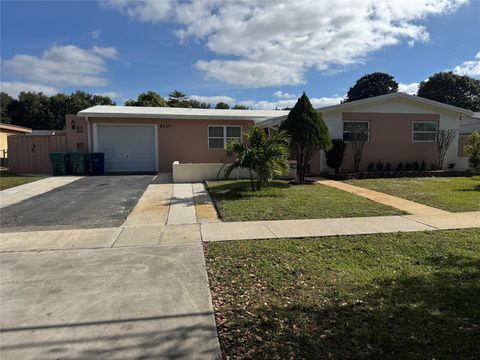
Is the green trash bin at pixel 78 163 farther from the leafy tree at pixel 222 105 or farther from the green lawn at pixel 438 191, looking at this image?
the leafy tree at pixel 222 105

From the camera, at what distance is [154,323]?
10.7ft

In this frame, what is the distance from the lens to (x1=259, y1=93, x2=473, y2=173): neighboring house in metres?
16.2

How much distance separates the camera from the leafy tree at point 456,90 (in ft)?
165

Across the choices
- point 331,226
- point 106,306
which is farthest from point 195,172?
point 106,306

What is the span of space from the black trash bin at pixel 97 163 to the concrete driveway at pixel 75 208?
4.23m

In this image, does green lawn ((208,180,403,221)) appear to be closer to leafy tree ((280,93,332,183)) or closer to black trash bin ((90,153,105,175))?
leafy tree ((280,93,332,183))

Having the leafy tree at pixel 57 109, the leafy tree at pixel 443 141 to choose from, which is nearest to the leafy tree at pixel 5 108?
the leafy tree at pixel 57 109

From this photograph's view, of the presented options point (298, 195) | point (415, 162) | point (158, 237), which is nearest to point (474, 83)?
point (415, 162)

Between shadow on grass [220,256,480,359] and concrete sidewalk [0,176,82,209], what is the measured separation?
28.1ft

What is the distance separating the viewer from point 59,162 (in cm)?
1669

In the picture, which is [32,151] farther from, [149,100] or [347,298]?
[149,100]

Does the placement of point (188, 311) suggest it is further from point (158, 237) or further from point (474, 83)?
point (474, 83)

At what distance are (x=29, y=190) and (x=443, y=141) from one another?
17.4 metres

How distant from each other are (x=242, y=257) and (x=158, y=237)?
1783 millimetres
